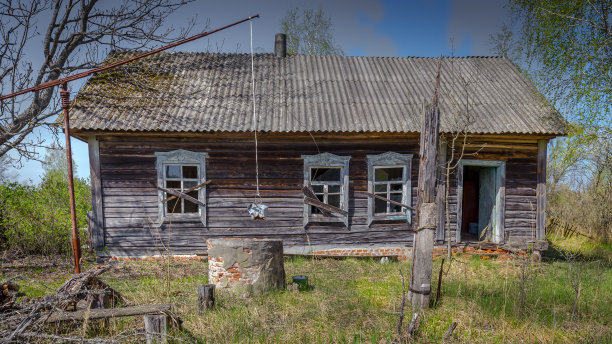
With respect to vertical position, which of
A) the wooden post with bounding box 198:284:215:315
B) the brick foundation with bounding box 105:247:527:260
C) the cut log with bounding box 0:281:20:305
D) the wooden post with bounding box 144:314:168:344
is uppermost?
the cut log with bounding box 0:281:20:305

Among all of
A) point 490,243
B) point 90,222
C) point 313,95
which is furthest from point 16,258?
point 490,243

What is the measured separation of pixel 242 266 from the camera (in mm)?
5234

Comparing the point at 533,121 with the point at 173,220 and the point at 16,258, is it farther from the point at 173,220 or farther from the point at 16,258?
the point at 16,258

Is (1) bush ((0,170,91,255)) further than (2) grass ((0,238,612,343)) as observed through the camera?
Yes

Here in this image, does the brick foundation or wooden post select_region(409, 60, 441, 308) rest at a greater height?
wooden post select_region(409, 60, 441, 308)

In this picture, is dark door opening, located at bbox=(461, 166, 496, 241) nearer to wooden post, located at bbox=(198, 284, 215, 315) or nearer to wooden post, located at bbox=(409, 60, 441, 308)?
wooden post, located at bbox=(409, 60, 441, 308)

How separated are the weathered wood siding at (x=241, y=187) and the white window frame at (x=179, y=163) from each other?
11 cm

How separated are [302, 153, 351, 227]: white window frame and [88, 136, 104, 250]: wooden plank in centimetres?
460

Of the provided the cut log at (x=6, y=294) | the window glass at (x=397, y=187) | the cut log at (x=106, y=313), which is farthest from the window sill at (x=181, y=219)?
the window glass at (x=397, y=187)

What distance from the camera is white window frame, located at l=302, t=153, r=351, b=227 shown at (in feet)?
25.7

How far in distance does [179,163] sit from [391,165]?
494 centimetres

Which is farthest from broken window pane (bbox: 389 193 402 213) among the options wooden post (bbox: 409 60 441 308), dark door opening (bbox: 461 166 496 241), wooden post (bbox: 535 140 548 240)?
wooden post (bbox: 409 60 441 308)

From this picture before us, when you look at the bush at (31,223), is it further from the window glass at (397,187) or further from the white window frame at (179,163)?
the window glass at (397,187)

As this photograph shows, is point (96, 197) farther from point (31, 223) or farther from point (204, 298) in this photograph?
point (204, 298)
